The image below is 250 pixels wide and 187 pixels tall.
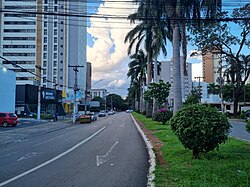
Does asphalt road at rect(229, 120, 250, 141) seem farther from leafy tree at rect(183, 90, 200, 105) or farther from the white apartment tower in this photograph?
the white apartment tower

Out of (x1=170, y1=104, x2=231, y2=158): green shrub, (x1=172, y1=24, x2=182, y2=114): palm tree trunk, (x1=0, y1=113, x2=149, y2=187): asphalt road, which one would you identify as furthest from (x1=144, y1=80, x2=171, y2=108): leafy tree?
(x1=170, y1=104, x2=231, y2=158): green shrub

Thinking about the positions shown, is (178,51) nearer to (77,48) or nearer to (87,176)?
(87,176)

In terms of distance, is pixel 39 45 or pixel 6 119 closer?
pixel 6 119

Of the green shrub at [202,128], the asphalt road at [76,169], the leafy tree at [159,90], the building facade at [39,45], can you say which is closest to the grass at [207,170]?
the green shrub at [202,128]

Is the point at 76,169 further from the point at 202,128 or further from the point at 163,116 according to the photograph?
the point at 163,116

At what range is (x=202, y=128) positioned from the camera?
A: 8812 mm

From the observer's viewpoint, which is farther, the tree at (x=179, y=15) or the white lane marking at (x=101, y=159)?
the tree at (x=179, y=15)

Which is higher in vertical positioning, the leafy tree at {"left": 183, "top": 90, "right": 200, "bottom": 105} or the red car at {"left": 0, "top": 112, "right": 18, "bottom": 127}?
the leafy tree at {"left": 183, "top": 90, "right": 200, "bottom": 105}

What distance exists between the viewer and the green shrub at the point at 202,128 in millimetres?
8828

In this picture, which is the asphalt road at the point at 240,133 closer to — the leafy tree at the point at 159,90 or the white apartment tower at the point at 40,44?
the leafy tree at the point at 159,90

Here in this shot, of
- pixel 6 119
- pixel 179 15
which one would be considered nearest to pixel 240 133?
pixel 179 15

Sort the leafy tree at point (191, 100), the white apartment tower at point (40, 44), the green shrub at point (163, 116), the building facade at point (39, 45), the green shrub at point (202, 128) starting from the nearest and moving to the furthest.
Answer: the green shrub at point (202, 128), the leafy tree at point (191, 100), the green shrub at point (163, 116), the building facade at point (39, 45), the white apartment tower at point (40, 44)

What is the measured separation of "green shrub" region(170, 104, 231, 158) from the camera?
8828mm

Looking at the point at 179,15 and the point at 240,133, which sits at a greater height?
the point at 179,15
